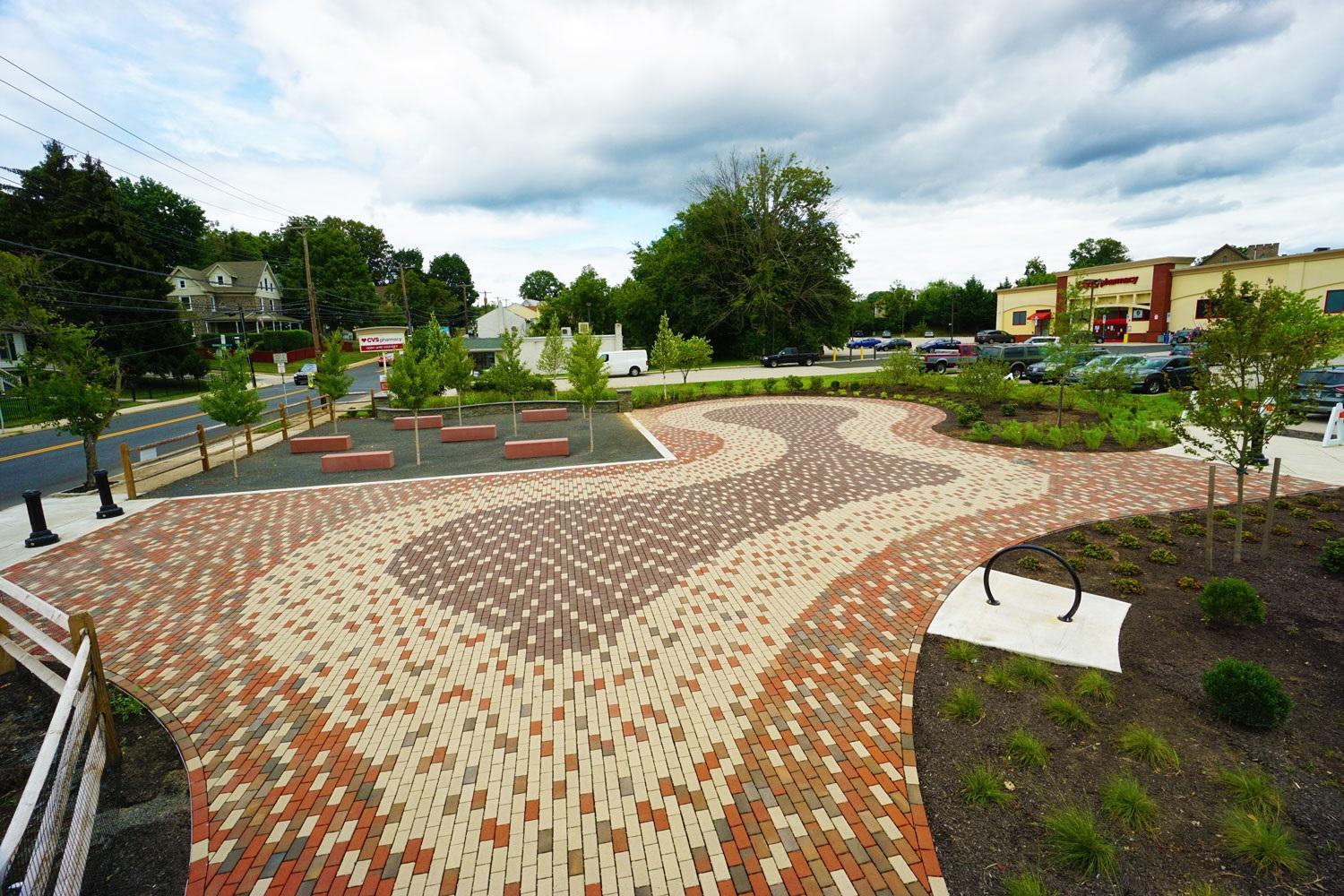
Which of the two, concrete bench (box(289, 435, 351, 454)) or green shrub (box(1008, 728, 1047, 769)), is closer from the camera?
green shrub (box(1008, 728, 1047, 769))

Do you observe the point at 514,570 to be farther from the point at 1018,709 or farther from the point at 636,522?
the point at 1018,709

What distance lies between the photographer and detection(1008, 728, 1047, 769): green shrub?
5.06m

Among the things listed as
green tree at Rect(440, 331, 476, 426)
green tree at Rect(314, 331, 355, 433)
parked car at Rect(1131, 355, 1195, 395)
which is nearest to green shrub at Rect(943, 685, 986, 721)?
green tree at Rect(314, 331, 355, 433)

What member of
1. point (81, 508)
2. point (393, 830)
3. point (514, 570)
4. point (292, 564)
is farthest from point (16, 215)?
point (393, 830)

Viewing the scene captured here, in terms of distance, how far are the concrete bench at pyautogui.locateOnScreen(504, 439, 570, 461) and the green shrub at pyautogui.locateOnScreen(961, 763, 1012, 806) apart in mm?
13614

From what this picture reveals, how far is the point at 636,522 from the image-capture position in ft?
36.4

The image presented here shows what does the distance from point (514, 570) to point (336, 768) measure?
13.2ft

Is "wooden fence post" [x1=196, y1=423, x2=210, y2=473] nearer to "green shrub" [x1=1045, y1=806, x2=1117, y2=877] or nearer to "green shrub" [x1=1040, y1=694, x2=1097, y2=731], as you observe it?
"green shrub" [x1=1040, y1=694, x2=1097, y2=731]

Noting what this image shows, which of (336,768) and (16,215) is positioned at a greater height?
(16,215)

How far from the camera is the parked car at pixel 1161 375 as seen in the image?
83.6 feet

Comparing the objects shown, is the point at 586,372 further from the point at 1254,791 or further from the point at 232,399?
the point at 1254,791

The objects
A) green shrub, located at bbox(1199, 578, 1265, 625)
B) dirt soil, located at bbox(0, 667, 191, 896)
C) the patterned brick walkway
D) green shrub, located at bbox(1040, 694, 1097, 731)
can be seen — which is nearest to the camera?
dirt soil, located at bbox(0, 667, 191, 896)

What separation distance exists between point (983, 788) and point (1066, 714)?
1.39m

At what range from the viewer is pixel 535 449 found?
17.3 m
